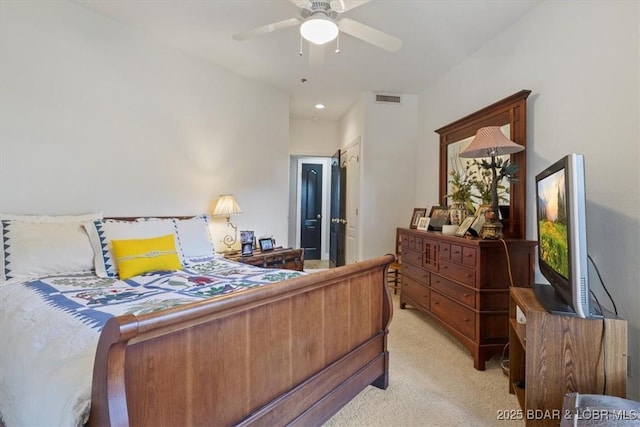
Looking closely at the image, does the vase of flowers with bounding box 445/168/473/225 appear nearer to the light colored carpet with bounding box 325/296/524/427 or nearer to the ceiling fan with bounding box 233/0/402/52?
the light colored carpet with bounding box 325/296/524/427

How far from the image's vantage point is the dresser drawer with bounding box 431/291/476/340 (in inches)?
97.9

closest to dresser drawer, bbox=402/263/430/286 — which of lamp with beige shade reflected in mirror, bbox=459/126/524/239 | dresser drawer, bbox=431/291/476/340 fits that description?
dresser drawer, bbox=431/291/476/340

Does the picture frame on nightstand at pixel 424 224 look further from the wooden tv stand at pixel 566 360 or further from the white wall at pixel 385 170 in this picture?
the wooden tv stand at pixel 566 360

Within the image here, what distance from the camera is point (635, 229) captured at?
1.76 metres

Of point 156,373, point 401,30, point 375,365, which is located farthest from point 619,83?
point 156,373

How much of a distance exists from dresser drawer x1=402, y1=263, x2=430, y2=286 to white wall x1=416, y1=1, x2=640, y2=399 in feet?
3.26

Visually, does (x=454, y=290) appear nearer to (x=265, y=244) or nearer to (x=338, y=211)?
(x=265, y=244)

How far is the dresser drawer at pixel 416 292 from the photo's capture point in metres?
3.18

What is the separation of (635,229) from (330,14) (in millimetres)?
2171

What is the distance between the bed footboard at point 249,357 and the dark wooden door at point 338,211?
11.6ft

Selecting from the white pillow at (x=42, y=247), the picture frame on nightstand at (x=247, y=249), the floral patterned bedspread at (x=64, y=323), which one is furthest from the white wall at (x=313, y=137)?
the white pillow at (x=42, y=247)

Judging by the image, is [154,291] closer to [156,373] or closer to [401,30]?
[156,373]

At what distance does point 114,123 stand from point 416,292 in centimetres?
331

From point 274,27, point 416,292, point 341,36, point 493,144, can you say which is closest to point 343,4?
point 274,27
